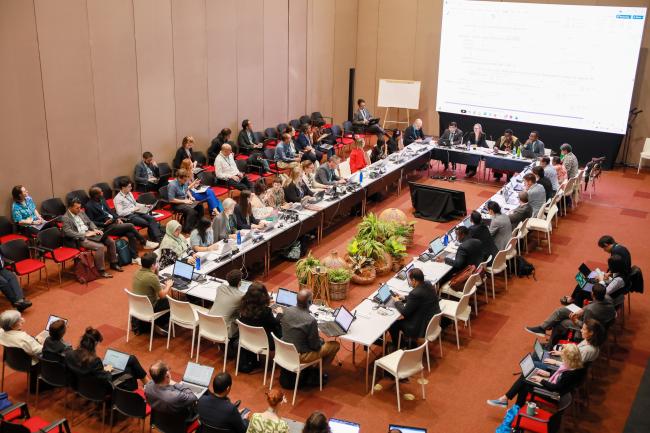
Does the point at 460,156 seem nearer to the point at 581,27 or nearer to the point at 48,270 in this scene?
the point at 581,27

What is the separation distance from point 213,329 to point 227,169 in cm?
555

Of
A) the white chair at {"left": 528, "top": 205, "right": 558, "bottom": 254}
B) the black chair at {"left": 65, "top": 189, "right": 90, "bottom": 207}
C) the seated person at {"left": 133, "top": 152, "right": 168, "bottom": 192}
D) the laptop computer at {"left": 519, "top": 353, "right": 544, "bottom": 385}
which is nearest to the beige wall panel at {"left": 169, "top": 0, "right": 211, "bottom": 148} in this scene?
the seated person at {"left": 133, "top": 152, "right": 168, "bottom": 192}

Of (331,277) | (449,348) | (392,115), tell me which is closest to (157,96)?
(331,277)

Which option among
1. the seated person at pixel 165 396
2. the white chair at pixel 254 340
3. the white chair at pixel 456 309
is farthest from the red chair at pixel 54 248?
the white chair at pixel 456 309

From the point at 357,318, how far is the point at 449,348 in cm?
147

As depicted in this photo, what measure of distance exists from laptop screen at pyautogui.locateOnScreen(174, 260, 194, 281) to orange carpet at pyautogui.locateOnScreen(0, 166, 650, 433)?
737mm

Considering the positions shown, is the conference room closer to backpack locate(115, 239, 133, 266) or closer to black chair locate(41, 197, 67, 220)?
backpack locate(115, 239, 133, 266)

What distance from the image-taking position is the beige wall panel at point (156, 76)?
12273mm

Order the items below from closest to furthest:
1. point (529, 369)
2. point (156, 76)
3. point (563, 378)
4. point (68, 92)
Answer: point (563, 378) < point (529, 369) < point (68, 92) < point (156, 76)

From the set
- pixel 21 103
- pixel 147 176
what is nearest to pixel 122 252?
pixel 147 176

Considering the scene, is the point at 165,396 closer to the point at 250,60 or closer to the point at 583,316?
the point at 583,316

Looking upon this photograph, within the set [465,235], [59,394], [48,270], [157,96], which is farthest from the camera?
[157,96]

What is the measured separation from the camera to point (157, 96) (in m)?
12.8

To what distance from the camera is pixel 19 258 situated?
9.35 meters
